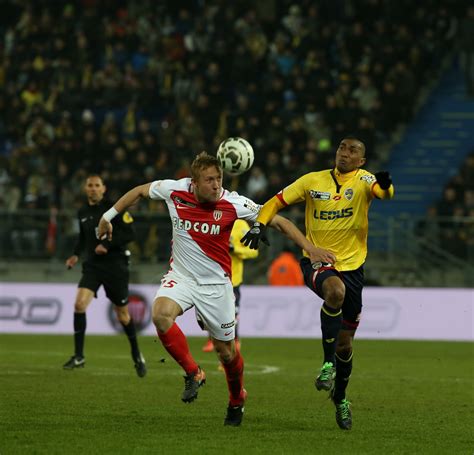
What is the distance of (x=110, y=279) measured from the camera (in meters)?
15.0

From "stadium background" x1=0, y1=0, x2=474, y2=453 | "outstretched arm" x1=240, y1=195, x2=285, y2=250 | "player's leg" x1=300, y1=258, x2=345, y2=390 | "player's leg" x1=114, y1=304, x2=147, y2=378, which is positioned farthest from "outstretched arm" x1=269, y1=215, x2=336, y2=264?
"stadium background" x1=0, y1=0, x2=474, y2=453

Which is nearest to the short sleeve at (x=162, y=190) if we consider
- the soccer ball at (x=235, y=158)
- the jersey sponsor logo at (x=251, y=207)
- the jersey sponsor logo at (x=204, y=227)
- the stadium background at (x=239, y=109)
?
the jersey sponsor logo at (x=204, y=227)

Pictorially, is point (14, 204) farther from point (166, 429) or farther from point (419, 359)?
point (166, 429)

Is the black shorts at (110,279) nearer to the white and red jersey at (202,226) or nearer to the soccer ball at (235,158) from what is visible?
the soccer ball at (235,158)

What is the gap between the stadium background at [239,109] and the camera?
23422mm

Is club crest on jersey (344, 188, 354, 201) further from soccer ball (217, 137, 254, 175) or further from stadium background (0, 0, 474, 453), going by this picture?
stadium background (0, 0, 474, 453)

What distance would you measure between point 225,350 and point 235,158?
78.0 inches

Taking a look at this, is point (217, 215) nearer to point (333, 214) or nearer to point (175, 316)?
point (175, 316)

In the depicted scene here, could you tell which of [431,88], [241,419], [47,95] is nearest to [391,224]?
[431,88]

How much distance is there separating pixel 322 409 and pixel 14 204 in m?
16.0

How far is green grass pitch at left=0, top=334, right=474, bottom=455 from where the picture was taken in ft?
27.5

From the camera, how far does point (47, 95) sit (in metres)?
28.8

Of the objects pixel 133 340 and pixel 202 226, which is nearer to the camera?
pixel 202 226

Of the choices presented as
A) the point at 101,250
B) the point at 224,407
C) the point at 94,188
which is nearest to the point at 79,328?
the point at 101,250
